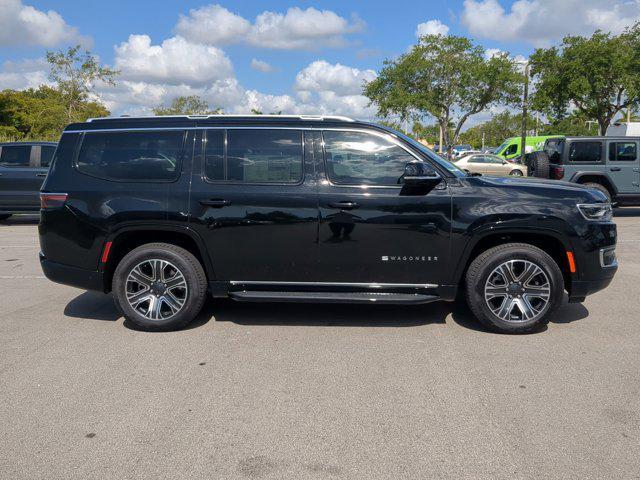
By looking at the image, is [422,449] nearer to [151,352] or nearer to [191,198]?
[151,352]

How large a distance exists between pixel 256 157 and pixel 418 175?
1.49m

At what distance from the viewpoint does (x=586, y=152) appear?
43.4 feet

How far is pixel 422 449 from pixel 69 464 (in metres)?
1.94

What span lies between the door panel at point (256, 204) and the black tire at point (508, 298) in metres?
1.48

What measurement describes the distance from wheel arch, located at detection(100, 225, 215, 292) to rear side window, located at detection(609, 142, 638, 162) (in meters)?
11.7

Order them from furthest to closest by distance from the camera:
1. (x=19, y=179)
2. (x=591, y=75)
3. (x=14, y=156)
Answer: (x=591, y=75)
(x=14, y=156)
(x=19, y=179)

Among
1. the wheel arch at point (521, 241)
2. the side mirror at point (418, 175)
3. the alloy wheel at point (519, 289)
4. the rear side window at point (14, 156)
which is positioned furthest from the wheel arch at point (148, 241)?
the rear side window at point (14, 156)

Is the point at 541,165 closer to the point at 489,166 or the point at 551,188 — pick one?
the point at 551,188

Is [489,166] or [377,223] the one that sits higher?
[489,166]

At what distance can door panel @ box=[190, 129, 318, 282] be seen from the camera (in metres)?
4.91

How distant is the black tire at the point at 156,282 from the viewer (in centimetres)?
504

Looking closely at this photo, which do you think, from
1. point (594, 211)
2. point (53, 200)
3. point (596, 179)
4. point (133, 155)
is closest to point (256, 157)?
point (133, 155)

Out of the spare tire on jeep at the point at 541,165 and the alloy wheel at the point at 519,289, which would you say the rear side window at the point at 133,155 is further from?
the spare tire on jeep at the point at 541,165

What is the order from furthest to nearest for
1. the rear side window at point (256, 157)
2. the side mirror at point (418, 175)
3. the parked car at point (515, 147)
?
the parked car at point (515, 147) < the rear side window at point (256, 157) < the side mirror at point (418, 175)
